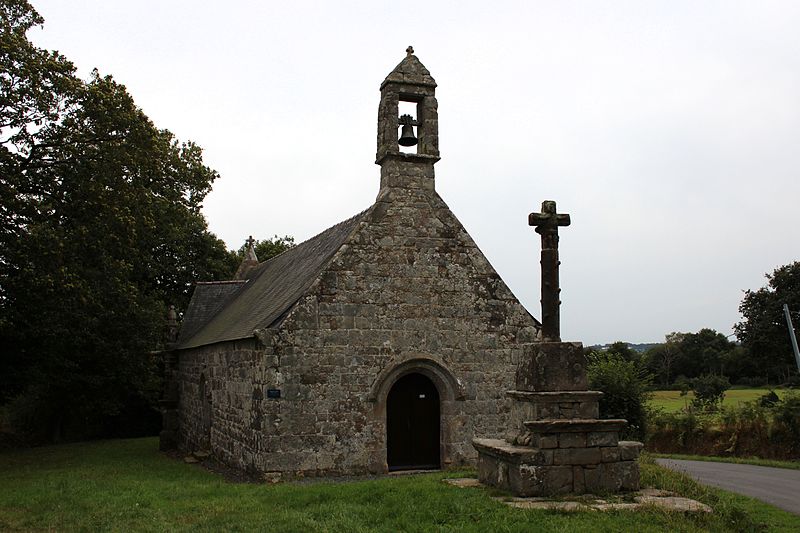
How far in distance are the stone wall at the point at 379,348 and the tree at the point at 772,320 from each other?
96.1ft

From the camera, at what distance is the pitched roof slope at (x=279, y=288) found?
1492 centimetres

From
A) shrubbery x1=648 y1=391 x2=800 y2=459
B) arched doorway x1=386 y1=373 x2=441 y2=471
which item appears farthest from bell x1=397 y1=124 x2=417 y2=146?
shrubbery x1=648 y1=391 x2=800 y2=459

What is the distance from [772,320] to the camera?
39250 millimetres

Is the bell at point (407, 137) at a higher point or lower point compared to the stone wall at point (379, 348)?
higher

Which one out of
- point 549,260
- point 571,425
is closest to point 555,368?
point 571,425

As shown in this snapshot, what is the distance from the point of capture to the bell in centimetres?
1564

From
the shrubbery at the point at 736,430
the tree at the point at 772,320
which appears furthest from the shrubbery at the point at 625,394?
the tree at the point at 772,320

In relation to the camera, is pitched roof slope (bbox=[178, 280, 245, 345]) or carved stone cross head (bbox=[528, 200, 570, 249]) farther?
pitched roof slope (bbox=[178, 280, 245, 345])

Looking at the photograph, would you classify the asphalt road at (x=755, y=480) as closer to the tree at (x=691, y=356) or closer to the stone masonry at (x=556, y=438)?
the stone masonry at (x=556, y=438)

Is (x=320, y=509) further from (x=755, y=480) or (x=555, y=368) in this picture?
(x=755, y=480)

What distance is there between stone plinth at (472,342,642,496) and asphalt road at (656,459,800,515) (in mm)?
3110

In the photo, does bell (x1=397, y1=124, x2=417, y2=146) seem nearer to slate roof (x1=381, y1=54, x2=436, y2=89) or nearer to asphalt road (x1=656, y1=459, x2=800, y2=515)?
slate roof (x1=381, y1=54, x2=436, y2=89)

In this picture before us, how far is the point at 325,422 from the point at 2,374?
12.0 metres

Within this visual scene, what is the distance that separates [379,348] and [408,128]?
487 centimetres
